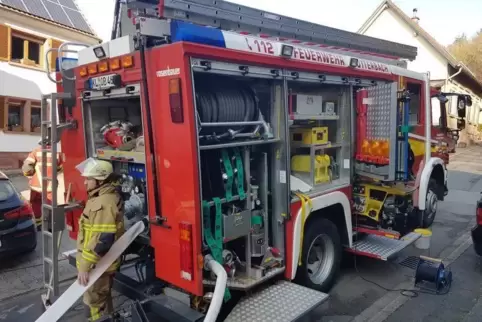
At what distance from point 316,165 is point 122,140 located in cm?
198

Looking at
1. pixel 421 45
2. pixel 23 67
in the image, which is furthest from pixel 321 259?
pixel 421 45

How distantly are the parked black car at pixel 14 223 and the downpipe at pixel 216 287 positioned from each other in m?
3.22

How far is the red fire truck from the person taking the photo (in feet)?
9.96

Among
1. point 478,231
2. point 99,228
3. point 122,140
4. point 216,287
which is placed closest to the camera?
point 216,287

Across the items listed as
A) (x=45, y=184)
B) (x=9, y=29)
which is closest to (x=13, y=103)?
(x=9, y=29)

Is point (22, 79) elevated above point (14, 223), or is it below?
above

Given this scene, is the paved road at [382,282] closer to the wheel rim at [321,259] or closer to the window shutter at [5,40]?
the wheel rim at [321,259]

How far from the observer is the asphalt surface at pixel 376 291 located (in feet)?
13.3

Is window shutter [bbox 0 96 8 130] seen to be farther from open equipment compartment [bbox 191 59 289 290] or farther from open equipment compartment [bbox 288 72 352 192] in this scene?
open equipment compartment [bbox 191 59 289 290]

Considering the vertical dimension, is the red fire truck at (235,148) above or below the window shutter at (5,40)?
below

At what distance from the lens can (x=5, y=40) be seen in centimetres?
1363

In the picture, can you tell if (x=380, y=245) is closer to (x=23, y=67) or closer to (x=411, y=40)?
Answer: (x=23, y=67)

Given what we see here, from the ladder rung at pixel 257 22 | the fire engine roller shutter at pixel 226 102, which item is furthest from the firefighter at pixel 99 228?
the ladder rung at pixel 257 22

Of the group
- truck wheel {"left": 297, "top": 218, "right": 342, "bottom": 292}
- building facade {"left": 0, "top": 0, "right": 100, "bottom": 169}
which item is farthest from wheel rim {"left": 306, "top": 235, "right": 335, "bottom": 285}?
building facade {"left": 0, "top": 0, "right": 100, "bottom": 169}
